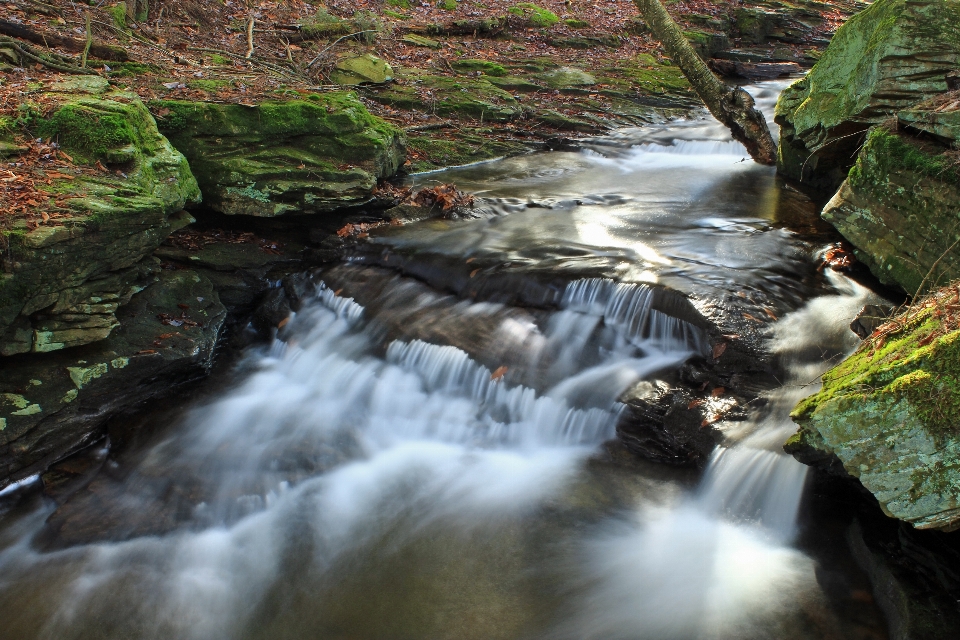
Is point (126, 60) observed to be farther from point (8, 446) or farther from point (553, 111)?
point (553, 111)

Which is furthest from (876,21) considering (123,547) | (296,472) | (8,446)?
(8,446)

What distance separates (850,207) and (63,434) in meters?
8.04

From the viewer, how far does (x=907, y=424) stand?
3.69 meters

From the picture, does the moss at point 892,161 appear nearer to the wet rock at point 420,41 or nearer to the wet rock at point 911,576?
the wet rock at point 911,576

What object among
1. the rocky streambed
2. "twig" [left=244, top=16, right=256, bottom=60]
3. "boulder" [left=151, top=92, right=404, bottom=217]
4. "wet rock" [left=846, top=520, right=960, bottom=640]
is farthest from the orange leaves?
"wet rock" [left=846, top=520, right=960, bottom=640]

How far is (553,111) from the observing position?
522 inches

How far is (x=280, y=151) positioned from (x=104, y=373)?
3.67 meters

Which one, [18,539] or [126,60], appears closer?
[18,539]

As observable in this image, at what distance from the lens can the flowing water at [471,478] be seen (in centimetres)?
428

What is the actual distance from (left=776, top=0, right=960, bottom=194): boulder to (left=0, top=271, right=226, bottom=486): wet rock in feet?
25.7

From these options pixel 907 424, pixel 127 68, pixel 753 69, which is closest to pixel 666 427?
pixel 907 424

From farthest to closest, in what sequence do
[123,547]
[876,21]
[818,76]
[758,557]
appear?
[818,76] < [876,21] < [123,547] < [758,557]

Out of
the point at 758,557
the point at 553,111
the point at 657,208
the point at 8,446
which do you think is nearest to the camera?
the point at 758,557

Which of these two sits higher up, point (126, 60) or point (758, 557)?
point (126, 60)
